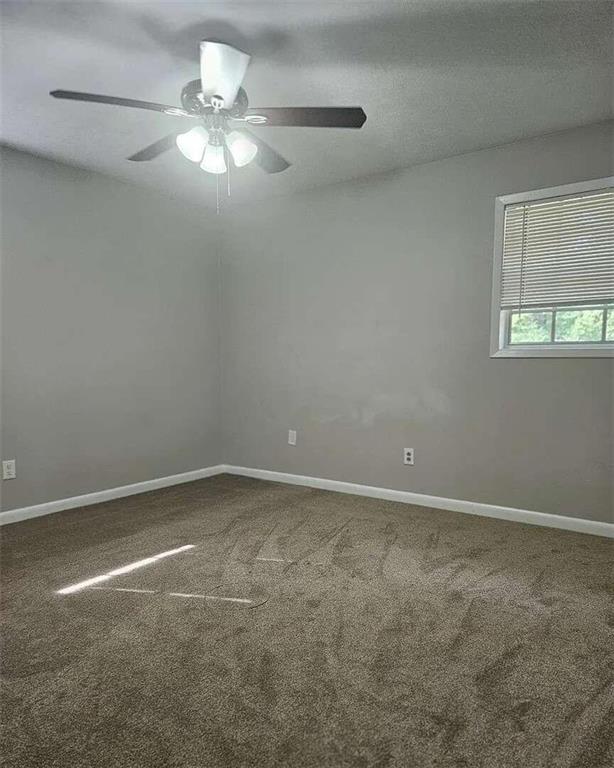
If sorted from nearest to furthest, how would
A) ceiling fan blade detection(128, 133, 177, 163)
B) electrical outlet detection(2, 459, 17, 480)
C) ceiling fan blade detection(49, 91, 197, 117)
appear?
ceiling fan blade detection(49, 91, 197, 117) < ceiling fan blade detection(128, 133, 177, 163) < electrical outlet detection(2, 459, 17, 480)

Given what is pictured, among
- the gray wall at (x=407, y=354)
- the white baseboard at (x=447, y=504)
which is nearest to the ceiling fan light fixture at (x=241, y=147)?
the gray wall at (x=407, y=354)

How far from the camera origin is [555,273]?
10.3ft

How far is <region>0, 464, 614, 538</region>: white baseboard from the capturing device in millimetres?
3146

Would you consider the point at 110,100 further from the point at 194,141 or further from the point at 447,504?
the point at 447,504

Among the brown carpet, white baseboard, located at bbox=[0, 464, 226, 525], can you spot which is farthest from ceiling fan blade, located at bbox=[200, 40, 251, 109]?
white baseboard, located at bbox=[0, 464, 226, 525]

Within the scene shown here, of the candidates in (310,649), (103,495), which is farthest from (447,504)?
(103,495)

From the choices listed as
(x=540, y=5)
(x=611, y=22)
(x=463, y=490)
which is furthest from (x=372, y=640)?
(x=611, y=22)

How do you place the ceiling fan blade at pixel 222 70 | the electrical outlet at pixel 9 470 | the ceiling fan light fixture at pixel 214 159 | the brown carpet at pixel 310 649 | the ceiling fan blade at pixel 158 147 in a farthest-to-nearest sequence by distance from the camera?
the electrical outlet at pixel 9 470 → the ceiling fan light fixture at pixel 214 159 → the ceiling fan blade at pixel 158 147 → the ceiling fan blade at pixel 222 70 → the brown carpet at pixel 310 649

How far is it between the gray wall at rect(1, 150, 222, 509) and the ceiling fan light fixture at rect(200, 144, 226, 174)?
1.47 m

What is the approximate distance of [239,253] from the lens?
4.55 m

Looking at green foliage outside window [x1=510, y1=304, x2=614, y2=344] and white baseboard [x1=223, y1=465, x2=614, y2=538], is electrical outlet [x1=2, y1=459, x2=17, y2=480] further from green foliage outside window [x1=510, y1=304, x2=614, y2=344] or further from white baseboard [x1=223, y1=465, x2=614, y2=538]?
green foliage outside window [x1=510, y1=304, x2=614, y2=344]

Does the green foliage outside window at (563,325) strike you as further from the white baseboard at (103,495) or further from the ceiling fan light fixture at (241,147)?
the white baseboard at (103,495)

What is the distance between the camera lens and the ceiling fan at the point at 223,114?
6.58ft

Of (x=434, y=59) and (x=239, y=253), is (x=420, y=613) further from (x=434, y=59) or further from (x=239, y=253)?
(x=239, y=253)
